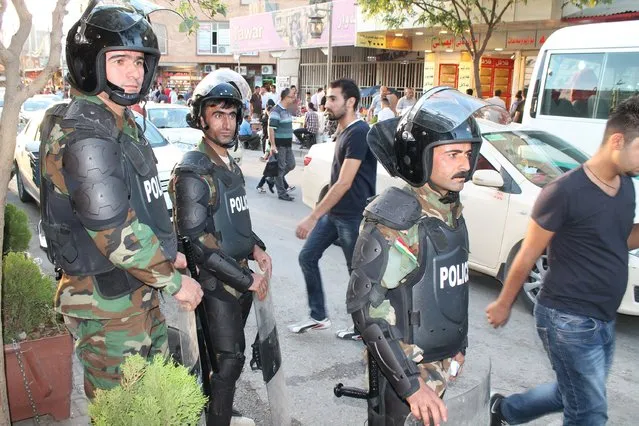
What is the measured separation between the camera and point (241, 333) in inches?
121

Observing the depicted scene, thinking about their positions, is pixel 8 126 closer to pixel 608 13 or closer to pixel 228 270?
pixel 228 270

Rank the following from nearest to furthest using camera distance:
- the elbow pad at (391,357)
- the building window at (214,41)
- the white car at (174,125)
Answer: the elbow pad at (391,357), the white car at (174,125), the building window at (214,41)

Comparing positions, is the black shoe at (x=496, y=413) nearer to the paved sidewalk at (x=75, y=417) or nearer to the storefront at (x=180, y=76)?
the paved sidewalk at (x=75, y=417)

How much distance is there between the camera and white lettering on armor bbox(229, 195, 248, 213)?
3.04 m

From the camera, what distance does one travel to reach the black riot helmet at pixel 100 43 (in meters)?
2.37

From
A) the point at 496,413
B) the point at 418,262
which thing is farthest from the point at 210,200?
the point at 496,413

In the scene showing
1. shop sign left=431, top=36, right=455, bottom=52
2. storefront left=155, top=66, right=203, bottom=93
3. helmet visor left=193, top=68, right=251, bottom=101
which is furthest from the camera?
storefront left=155, top=66, right=203, bottom=93

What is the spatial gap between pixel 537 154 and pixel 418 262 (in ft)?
13.1

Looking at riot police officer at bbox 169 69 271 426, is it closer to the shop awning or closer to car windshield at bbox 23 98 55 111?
the shop awning

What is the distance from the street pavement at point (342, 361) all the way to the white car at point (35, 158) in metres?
1.73

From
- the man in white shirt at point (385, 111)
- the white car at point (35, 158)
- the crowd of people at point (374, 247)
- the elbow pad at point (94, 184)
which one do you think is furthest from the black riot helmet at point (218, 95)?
the man in white shirt at point (385, 111)

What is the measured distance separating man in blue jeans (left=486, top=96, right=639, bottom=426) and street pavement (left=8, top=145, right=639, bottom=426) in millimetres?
608

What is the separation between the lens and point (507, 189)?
5.38 m

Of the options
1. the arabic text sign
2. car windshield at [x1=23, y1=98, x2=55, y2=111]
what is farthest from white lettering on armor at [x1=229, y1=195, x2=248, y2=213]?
car windshield at [x1=23, y1=98, x2=55, y2=111]
